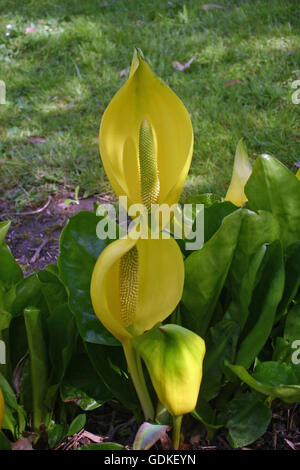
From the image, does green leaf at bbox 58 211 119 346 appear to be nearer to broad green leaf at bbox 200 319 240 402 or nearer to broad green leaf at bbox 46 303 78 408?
broad green leaf at bbox 46 303 78 408

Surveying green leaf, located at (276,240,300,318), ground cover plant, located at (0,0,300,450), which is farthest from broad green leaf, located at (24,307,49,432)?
green leaf, located at (276,240,300,318)

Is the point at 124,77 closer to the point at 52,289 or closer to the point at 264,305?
the point at 52,289

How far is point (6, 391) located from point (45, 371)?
0.29 ft

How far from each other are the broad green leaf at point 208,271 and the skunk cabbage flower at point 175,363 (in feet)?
0.55

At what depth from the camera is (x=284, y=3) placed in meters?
3.89

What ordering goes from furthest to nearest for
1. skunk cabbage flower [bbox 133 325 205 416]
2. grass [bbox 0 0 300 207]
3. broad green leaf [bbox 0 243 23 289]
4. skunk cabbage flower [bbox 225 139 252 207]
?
grass [bbox 0 0 300 207], skunk cabbage flower [bbox 225 139 252 207], broad green leaf [bbox 0 243 23 289], skunk cabbage flower [bbox 133 325 205 416]

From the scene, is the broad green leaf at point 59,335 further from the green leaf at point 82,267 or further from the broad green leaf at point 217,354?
the broad green leaf at point 217,354

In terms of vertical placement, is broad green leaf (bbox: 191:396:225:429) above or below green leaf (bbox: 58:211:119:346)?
below

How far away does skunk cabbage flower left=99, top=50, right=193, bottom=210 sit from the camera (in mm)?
1095

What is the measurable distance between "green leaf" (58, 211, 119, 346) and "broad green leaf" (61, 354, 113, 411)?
13 centimetres

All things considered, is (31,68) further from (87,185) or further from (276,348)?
(276,348)

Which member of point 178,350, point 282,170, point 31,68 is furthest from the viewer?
point 31,68

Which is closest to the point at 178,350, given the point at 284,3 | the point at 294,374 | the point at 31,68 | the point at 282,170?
the point at 294,374

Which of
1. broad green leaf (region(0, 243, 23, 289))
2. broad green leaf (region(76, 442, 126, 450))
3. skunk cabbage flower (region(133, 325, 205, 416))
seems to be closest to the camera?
skunk cabbage flower (region(133, 325, 205, 416))
